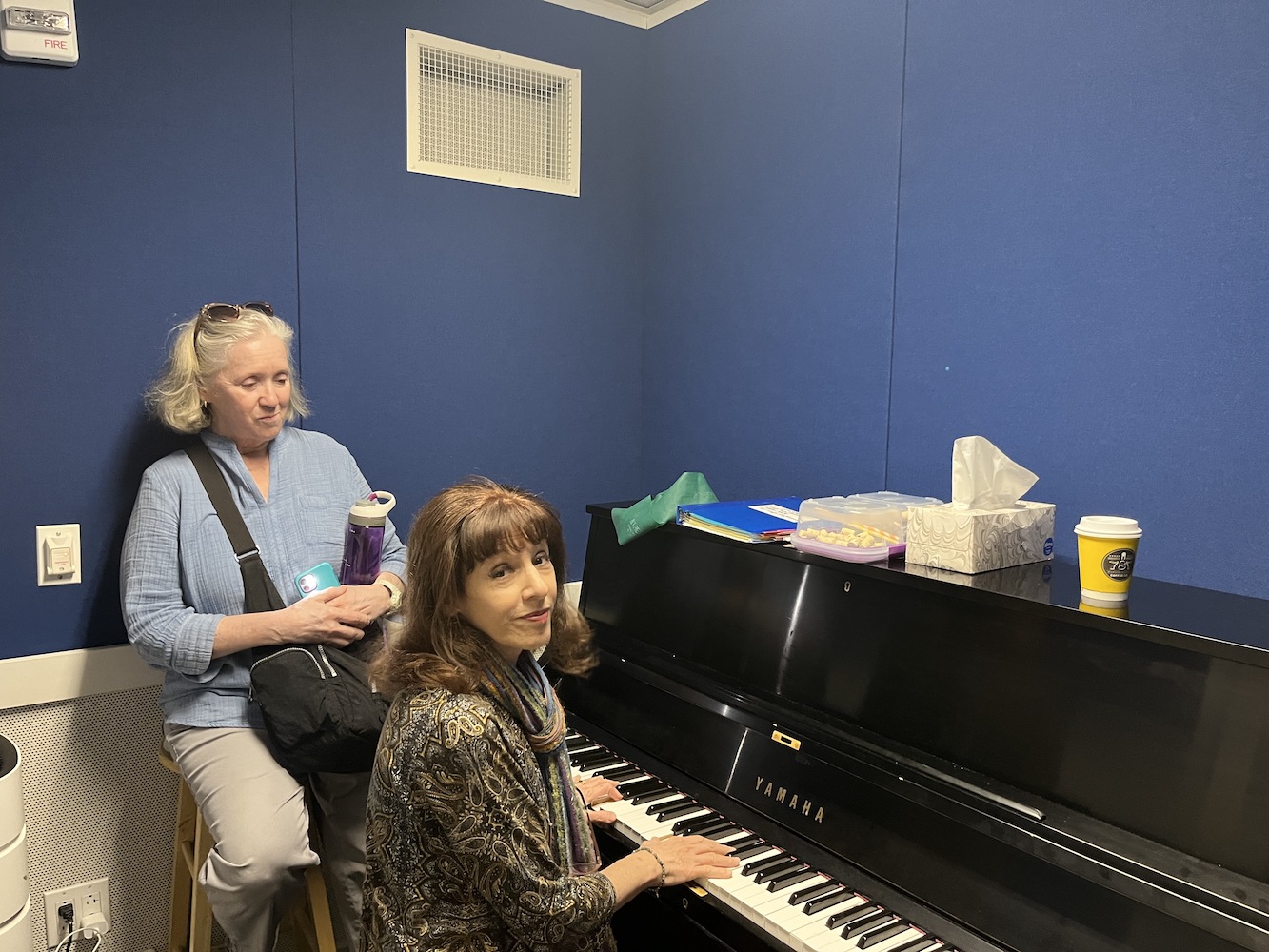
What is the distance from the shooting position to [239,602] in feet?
6.38

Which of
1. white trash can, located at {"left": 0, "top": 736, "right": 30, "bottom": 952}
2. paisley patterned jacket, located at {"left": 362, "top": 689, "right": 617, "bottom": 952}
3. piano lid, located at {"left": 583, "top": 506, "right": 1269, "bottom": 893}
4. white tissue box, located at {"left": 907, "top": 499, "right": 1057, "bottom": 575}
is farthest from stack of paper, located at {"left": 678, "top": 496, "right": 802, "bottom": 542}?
white trash can, located at {"left": 0, "top": 736, "right": 30, "bottom": 952}

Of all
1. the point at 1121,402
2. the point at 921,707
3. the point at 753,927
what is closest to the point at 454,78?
the point at 1121,402

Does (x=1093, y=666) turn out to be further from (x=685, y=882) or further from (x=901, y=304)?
(x=901, y=304)

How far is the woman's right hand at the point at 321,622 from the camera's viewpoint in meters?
1.89

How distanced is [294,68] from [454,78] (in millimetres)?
420

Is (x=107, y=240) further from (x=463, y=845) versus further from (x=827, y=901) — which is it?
(x=827, y=901)

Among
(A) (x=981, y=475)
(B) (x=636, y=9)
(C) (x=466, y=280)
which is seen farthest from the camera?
(B) (x=636, y=9)

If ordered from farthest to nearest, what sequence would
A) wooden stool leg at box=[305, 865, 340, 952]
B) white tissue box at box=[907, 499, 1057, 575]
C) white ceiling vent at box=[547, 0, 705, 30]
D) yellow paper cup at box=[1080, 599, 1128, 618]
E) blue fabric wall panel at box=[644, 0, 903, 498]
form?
white ceiling vent at box=[547, 0, 705, 30] < blue fabric wall panel at box=[644, 0, 903, 498] < wooden stool leg at box=[305, 865, 340, 952] < white tissue box at box=[907, 499, 1057, 575] < yellow paper cup at box=[1080, 599, 1128, 618]

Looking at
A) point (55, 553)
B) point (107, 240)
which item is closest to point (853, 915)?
point (55, 553)

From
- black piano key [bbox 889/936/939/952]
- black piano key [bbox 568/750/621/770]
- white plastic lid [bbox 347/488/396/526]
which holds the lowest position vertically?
black piano key [bbox 889/936/939/952]

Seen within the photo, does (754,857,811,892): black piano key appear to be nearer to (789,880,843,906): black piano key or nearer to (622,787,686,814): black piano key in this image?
(789,880,843,906): black piano key

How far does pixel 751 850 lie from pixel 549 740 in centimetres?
37

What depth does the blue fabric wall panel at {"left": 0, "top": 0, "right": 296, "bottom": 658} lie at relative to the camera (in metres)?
1.99

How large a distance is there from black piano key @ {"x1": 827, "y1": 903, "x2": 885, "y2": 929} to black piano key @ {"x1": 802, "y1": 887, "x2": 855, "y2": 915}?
0.06 ft
